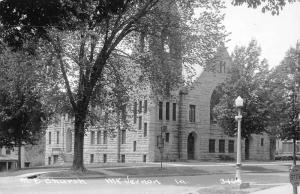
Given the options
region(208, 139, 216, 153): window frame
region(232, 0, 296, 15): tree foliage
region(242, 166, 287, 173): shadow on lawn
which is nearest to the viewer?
region(232, 0, 296, 15): tree foliage

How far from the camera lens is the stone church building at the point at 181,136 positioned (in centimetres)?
5250

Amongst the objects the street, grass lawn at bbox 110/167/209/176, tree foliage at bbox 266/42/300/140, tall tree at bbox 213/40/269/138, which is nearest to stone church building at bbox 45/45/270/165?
tall tree at bbox 213/40/269/138

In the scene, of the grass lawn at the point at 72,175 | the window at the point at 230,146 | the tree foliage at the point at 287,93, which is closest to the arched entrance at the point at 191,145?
the window at the point at 230,146

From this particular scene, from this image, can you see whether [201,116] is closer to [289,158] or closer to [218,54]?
[289,158]

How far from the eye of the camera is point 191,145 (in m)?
56.1

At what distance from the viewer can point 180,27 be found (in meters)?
28.8

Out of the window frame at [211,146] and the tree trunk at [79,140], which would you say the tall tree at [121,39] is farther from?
the window frame at [211,146]

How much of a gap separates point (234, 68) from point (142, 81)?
11281mm

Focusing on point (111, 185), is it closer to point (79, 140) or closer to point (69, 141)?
point (79, 140)

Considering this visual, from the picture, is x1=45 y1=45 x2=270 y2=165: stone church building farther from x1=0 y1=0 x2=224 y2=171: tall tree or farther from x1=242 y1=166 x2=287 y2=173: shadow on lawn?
x1=0 y1=0 x2=224 y2=171: tall tree

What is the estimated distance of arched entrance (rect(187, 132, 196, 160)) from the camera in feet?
183

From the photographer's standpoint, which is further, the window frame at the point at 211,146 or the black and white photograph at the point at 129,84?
the window frame at the point at 211,146

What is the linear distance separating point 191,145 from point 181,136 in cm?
222

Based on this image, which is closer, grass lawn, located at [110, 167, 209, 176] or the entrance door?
grass lawn, located at [110, 167, 209, 176]
